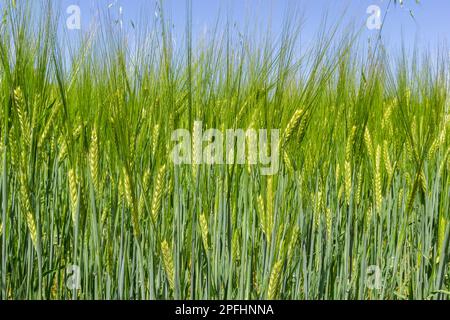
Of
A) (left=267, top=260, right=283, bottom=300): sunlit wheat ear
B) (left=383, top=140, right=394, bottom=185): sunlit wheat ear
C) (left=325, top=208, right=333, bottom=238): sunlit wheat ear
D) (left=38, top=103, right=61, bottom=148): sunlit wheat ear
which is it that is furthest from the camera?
(left=383, top=140, right=394, bottom=185): sunlit wheat ear

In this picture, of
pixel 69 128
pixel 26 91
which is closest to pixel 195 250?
pixel 69 128

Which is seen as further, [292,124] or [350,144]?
[350,144]

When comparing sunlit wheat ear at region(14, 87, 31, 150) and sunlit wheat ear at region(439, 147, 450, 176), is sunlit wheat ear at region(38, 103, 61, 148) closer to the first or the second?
sunlit wheat ear at region(14, 87, 31, 150)

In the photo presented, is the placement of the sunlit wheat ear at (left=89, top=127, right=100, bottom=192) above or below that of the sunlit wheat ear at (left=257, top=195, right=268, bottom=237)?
above

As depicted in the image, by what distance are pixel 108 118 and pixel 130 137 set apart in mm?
71

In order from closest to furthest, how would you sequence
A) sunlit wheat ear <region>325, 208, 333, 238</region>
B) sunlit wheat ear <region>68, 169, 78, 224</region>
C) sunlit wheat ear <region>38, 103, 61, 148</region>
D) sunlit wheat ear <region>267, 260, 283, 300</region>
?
Result: sunlit wheat ear <region>267, 260, 283, 300</region> < sunlit wheat ear <region>68, 169, 78, 224</region> < sunlit wheat ear <region>38, 103, 61, 148</region> < sunlit wheat ear <region>325, 208, 333, 238</region>

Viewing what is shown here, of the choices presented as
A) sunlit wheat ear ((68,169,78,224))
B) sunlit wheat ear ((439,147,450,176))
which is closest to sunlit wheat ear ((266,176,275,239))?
sunlit wheat ear ((68,169,78,224))

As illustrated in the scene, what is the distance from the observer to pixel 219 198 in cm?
123

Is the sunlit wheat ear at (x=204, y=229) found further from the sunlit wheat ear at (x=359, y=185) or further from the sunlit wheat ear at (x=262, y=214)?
the sunlit wheat ear at (x=359, y=185)

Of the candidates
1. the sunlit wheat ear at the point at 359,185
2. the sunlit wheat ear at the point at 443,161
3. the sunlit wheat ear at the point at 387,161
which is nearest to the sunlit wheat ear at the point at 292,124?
the sunlit wheat ear at the point at 359,185

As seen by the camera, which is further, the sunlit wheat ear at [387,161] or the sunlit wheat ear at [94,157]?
the sunlit wheat ear at [387,161]

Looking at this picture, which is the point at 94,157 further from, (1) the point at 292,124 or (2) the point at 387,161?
(2) the point at 387,161

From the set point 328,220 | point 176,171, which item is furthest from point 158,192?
point 328,220

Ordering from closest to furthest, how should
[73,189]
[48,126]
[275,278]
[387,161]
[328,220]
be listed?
[275,278]
[73,189]
[48,126]
[328,220]
[387,161]
